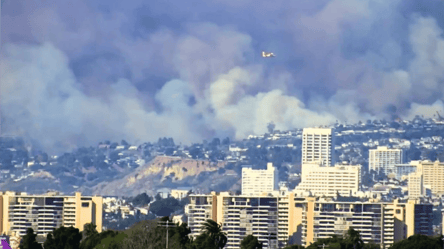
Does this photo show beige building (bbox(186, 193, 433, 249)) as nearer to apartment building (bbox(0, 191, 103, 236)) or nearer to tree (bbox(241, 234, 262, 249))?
apartment building (bbox(0, 191, 103, 236))

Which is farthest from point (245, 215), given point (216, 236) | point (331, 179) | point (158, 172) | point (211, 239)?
point (158, 172)

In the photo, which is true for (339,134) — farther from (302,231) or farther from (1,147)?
(302,231)

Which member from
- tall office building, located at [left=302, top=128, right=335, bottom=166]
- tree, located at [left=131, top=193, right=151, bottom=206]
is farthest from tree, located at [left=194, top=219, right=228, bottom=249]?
tall office building, located at [left=302, top=128, right=335, bottom=166]

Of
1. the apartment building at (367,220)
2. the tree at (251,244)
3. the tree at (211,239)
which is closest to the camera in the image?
the tree at (211,239)

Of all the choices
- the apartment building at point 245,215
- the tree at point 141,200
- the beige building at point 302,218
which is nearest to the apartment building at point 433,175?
the tree at point 141,200

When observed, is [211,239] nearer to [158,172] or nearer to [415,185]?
[415,185]

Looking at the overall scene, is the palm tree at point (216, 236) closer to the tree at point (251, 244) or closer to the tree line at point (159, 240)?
the tree line at point (159, 240)

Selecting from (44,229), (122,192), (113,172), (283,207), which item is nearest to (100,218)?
(44,229)
